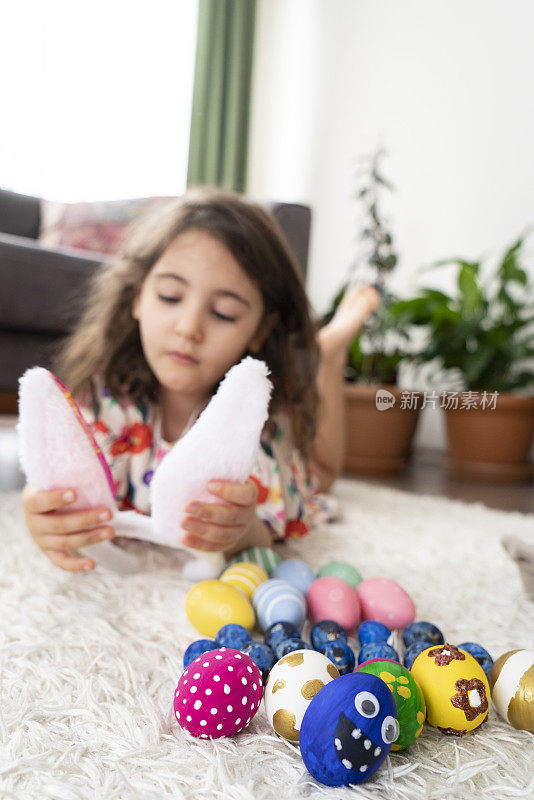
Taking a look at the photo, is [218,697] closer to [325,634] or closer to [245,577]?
[325,634]

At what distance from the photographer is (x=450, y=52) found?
166cm

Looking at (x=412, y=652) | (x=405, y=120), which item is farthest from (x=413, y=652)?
(x=405, y=120)

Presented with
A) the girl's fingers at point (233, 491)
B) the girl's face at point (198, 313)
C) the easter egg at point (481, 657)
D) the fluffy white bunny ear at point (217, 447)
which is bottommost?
the easter egg at point (481, 657)

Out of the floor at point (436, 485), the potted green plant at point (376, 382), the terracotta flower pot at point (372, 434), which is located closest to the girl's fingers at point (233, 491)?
the floor at point (436, 485)

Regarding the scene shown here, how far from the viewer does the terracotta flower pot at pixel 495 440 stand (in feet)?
5.34

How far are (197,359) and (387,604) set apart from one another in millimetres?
392

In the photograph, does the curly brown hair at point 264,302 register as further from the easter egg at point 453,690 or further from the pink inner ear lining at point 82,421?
the easter egg at point 453,690

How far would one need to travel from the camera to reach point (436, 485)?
1659mm

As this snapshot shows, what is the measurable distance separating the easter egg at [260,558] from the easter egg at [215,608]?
174mm

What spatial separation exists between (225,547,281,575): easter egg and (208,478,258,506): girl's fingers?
5.8 inches

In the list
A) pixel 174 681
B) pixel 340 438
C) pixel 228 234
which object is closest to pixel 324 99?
pixel 340 438

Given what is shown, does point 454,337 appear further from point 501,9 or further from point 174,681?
point 174,681

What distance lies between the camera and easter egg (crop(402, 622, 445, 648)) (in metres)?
0.56

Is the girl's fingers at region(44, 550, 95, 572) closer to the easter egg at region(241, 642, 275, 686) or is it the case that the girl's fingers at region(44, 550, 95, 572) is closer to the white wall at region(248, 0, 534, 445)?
the easter egg at region(241, 642, 275, 686)
